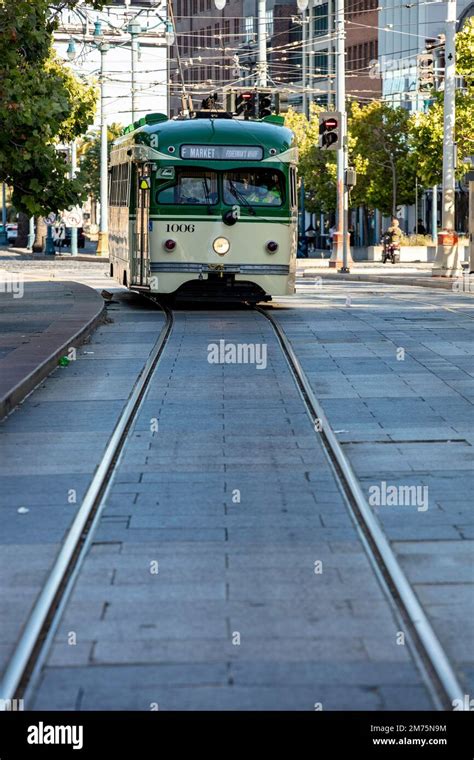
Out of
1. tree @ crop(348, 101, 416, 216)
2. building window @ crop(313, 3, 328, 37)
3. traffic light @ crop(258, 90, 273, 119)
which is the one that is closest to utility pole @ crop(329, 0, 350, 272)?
traffic light @ crop(258, 90, 273, 119)

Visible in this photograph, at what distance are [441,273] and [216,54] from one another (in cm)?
9423

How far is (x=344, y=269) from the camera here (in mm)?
53000

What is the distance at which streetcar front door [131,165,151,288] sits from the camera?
2948cm

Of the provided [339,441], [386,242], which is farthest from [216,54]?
[339,441]

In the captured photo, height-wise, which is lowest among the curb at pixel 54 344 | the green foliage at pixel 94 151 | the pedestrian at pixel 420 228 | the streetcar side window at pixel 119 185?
the curb at pixel 54 344

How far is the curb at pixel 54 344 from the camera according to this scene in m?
15.7

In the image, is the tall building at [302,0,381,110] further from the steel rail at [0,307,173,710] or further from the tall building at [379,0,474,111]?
the steel rail at [0,307,173,710]

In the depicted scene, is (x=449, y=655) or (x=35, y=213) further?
(x=35, y=213)

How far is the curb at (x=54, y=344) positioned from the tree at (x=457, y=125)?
29.4 metres

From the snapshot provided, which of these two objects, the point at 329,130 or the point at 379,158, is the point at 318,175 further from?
the point at 329,130

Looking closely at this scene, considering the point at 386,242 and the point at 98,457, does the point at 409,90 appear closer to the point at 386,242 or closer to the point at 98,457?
the point at 386,242

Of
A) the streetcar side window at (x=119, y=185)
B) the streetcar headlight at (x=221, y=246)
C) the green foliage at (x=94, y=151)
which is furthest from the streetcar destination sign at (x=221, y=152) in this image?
the green foliage at (x=94, y=151)

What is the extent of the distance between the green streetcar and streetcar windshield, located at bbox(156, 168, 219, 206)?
0.02m

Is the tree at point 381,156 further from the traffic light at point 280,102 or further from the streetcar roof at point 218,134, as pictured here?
the streetcar roof at point 218,134
